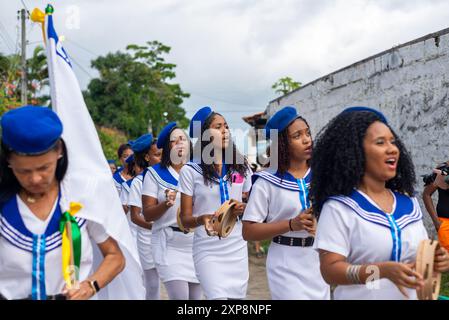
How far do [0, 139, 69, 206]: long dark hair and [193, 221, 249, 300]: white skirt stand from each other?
8.72 ft

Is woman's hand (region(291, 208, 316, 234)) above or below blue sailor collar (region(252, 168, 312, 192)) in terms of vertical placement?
below

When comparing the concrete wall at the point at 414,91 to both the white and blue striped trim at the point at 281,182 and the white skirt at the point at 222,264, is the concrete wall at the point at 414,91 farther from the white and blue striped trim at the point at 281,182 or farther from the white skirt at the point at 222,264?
the white and blue striped trim at the point at 281,182

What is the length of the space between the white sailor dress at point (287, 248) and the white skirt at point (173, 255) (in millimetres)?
1716

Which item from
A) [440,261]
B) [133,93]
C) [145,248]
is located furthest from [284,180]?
[133,93]

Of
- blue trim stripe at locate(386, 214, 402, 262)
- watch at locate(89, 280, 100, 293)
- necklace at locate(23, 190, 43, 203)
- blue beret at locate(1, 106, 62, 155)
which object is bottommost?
watch at locate(89, 280, 100, 293)

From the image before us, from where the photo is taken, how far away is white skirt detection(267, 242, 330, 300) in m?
4.80

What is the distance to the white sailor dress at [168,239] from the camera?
6551 millimetres

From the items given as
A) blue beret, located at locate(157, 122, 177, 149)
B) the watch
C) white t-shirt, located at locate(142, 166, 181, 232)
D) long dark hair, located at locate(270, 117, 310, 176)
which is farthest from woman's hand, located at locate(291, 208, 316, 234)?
blue beret, located at locate(157, 122, 177, 149)

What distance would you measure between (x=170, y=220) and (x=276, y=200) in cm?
217

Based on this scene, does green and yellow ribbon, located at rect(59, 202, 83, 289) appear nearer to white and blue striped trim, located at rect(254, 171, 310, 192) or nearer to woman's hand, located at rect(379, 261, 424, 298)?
woman's hand, located at rect(379, 261, 424, 298)

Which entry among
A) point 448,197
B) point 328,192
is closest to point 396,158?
point 328,192

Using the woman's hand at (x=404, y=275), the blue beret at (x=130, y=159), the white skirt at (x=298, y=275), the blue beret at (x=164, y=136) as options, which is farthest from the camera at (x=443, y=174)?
the woman's hand at (x=404, y=275)

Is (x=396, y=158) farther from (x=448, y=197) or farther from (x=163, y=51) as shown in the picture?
(x=163, y=51)

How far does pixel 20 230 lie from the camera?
3.27 metres
